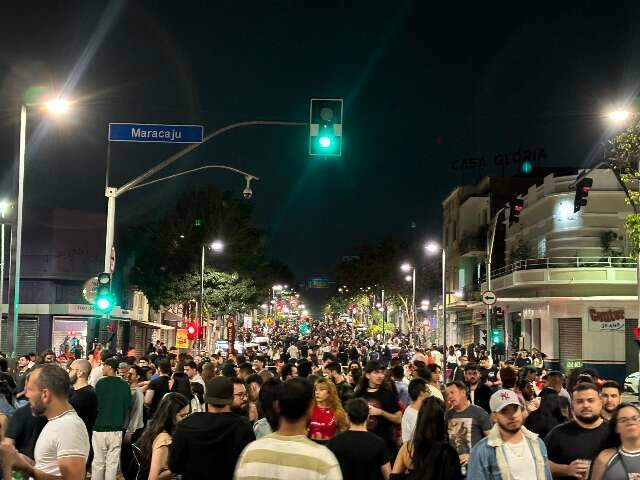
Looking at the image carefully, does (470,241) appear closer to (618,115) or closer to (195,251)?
(195,251)

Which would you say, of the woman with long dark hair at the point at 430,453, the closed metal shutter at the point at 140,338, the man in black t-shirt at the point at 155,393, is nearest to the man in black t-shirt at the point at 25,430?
the woman with long dark hair at the point at 430,453

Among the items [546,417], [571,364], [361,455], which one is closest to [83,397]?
[361,455]

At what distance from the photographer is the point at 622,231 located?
52281mm

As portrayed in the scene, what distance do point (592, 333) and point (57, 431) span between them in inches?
1853

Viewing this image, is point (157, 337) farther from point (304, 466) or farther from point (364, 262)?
point (304, 466)

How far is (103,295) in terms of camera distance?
19.9m

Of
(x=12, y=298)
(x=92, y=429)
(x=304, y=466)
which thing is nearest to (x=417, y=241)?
(x=12, y=298)

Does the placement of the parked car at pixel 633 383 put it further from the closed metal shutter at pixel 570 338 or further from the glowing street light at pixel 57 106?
the glowing street light at pixel 57 106

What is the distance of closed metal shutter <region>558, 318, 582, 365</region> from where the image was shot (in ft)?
167

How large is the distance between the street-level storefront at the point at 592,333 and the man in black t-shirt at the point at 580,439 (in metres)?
41.6

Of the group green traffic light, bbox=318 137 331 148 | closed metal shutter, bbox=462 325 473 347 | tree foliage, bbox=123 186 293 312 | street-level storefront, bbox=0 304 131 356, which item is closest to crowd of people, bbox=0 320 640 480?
green traffic light, bbox=318 137 331 148

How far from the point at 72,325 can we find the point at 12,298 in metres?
32.0

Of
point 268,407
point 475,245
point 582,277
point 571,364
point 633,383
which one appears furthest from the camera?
point 475,245

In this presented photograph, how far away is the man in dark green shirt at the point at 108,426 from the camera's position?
12.9 m
